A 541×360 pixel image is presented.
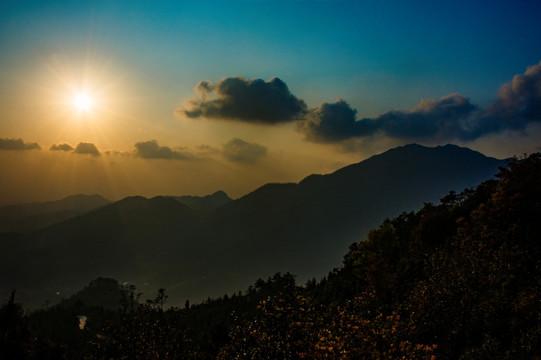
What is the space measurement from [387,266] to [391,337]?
43.1 metres

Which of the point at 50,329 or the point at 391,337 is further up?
the point at 391,337

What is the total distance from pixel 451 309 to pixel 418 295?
406 cm

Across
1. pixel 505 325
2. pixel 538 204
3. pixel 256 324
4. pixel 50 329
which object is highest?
pixel 538 204

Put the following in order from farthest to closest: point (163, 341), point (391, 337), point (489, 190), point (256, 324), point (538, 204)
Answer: point (489, 190), point (538, 204), point (163, 341), point (256, 324), point (391, 337)

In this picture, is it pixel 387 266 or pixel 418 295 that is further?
pixel 387 266

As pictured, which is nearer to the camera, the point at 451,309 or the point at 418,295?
the point at 451,309

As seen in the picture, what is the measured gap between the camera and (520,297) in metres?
29.6

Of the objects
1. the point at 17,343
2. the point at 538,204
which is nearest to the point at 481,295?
the point at 538,204

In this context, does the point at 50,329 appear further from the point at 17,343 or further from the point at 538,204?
the point at 538,204

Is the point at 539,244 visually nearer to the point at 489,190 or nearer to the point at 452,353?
the point at 452,353

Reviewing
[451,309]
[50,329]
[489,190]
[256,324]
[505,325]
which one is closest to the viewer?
[256,324]

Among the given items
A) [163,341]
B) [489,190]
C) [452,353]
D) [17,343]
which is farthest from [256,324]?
[489,190]

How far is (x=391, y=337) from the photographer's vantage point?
80.2ft

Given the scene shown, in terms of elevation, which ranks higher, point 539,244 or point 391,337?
point 539,244
